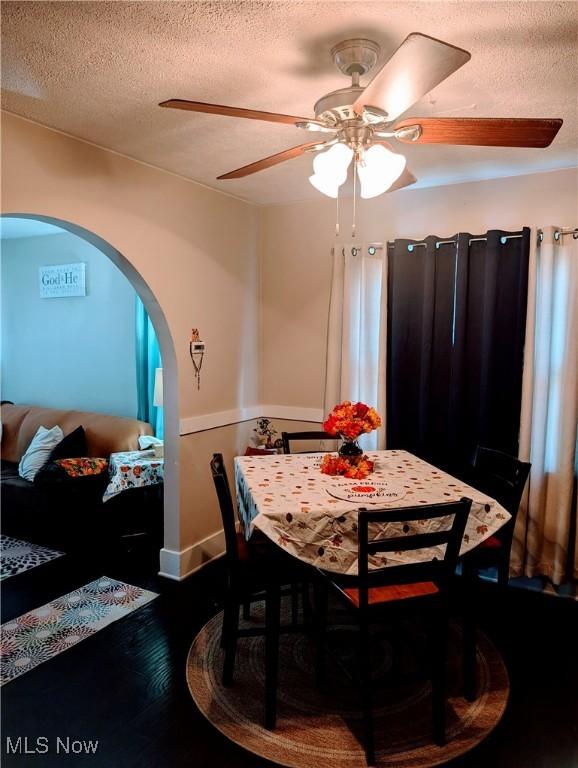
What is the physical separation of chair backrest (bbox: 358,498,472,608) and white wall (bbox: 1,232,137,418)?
3413mm

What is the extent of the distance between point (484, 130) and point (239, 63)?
2.96ft

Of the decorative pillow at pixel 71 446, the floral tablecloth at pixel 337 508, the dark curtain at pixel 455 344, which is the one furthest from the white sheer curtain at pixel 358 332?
the decorative pillow at pixel 71 446

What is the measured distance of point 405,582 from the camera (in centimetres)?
193

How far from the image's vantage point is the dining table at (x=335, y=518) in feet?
6.72

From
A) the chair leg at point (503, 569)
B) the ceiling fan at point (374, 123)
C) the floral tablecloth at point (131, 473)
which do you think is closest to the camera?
the ceiling fan at point (374, 123)

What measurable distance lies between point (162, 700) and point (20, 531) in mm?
2418

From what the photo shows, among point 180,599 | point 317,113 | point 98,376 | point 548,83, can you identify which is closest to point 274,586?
point 180,599

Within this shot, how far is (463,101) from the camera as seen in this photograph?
2182 millimetres

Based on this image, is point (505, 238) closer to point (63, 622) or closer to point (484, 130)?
point (484, 130)

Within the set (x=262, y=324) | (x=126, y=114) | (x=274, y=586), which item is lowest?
(x=274, y=586)

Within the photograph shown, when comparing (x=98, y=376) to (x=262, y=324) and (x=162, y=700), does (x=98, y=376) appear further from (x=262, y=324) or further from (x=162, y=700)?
(x=162, y=700)

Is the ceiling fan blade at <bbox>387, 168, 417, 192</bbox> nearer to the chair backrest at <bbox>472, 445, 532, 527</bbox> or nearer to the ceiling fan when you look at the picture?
the ceiling fan

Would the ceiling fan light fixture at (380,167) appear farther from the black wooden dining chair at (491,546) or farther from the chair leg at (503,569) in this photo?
the chair leg at (503,569)

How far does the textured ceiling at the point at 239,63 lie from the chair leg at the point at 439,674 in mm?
2060
